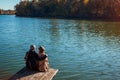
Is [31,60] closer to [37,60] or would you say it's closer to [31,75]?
[37,60]

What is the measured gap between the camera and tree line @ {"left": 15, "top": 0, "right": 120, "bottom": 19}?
429 ft

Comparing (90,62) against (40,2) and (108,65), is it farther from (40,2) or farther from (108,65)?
(40,2)

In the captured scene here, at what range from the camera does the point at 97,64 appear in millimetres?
26984

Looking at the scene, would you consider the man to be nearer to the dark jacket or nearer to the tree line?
the dark jacket

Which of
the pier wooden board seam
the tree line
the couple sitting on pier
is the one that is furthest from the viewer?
the tree line

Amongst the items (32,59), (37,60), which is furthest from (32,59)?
(37,60)

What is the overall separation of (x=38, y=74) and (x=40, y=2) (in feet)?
559

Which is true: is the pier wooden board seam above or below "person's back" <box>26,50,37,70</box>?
below

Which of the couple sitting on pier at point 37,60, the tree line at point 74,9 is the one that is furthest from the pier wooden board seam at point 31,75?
the tree line at point 74,9

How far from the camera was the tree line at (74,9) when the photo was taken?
429 feet

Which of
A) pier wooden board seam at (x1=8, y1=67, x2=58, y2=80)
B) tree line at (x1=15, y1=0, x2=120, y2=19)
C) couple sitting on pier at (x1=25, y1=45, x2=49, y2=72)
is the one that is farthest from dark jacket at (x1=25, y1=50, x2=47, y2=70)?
tree line at (x1=15, y1=0, x2=120, y2=19)

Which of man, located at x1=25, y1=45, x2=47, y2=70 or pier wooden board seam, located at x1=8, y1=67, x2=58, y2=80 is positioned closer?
pier wooden board seam, located at x1=8, y1=67, x2=58, y2=80

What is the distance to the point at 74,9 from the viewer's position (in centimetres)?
14938

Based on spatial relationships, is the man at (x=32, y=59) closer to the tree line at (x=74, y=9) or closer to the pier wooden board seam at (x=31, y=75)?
the pier wooden board seam at (x=31, y=75)
